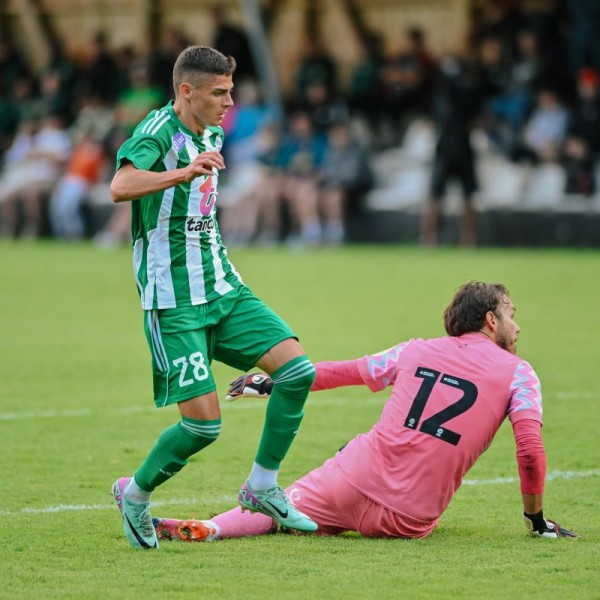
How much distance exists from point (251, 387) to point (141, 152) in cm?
119

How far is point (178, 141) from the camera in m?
5.94

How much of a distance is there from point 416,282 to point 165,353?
1187cm

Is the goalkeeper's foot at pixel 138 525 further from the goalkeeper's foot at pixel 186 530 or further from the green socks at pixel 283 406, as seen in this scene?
the green socks at pixel 283 406

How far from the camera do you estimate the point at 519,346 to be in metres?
12.3

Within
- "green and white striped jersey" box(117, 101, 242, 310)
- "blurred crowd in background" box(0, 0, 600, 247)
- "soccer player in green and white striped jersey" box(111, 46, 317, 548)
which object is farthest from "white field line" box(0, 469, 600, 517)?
"blurred crowd in background" box(0, 0, 600, 247)

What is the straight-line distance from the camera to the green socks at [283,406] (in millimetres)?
5996

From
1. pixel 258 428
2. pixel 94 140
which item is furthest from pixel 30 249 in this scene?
pixel 258 428

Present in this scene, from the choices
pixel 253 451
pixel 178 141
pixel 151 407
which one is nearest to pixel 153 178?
pixel 178 141

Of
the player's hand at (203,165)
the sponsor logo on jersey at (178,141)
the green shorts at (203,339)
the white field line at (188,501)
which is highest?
the sponsor logo on jersey at (178,141)

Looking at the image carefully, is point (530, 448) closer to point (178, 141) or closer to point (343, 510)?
point (343, 510)

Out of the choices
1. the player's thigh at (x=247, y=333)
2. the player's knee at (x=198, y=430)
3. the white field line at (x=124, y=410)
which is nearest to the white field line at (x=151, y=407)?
the white field line at (x=124, y=410)

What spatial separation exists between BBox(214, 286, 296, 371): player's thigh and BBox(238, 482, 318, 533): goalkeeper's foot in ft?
1.89

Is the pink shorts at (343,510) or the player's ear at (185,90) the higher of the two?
the player's ear at (185,90)

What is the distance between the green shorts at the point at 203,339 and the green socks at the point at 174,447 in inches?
5.0
